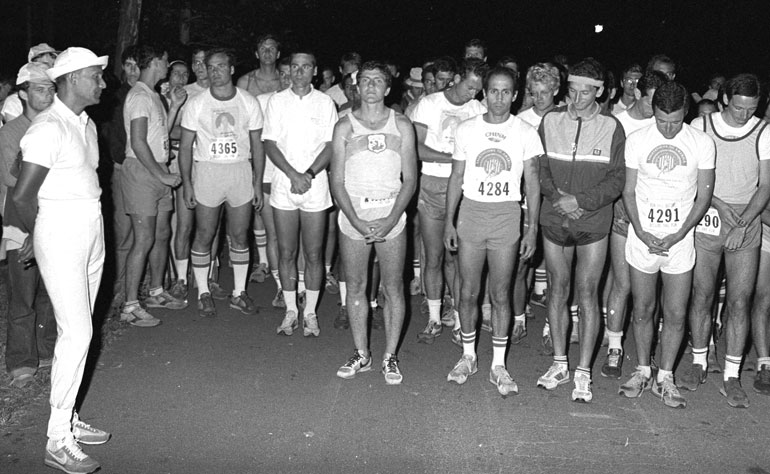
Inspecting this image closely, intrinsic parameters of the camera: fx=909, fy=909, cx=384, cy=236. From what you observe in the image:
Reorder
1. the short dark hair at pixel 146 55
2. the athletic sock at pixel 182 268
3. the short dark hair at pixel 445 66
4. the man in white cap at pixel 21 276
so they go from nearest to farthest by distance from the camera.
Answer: the man in white cap at pixel 21 276
the short dark hair at pixel 146 55
the short dark hair at pixel 445 66
the athletic sock at pixel 182 268

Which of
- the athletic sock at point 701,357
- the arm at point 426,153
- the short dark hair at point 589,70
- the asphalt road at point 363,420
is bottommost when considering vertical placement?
the asphalt road at point 363,420

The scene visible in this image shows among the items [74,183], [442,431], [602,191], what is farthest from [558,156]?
[74,183]

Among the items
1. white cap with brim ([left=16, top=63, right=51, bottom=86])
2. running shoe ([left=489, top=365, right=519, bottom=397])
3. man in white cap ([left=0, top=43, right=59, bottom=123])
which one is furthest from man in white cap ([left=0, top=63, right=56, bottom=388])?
running shoe ([left=489, top=365, right=519, bottom=397])

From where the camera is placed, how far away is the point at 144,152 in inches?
321

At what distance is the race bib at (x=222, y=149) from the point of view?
27.5ft

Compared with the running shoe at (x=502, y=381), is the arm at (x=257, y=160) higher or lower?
higher

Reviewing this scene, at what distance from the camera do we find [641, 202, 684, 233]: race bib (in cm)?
644

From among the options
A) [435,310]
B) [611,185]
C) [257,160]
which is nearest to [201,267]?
[257,160]

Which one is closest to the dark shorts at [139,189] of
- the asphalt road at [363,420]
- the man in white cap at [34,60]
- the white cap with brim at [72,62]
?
the man in white cap at [34,60]

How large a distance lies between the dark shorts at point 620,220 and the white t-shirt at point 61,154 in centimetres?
376

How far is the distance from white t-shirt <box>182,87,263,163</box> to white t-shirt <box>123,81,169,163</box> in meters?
0.23

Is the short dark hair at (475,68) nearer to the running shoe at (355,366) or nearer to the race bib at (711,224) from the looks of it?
the race bib at (711,224)

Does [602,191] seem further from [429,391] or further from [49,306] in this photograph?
[49,306]

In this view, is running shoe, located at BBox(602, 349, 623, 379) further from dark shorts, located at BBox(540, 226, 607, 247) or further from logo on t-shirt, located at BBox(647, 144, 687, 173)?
logo on t-shirt, located at BBox(647, 144, 687, 173)
